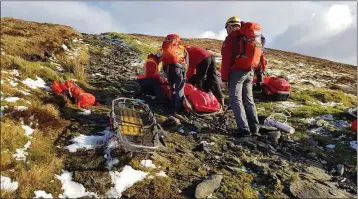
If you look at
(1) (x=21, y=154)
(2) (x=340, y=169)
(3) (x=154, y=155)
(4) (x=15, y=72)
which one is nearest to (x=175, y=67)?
(3) (x=154, y=155)

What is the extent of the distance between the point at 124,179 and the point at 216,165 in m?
1.91

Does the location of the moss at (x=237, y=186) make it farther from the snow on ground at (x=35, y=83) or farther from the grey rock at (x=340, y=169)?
the snow on ground at (x=35, y=83)

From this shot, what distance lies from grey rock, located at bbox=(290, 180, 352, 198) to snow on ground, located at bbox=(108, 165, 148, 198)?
2.66 m

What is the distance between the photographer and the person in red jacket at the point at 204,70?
35.9ft

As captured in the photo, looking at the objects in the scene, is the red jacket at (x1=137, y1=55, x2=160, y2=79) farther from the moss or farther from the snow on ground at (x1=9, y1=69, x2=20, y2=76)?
the moss

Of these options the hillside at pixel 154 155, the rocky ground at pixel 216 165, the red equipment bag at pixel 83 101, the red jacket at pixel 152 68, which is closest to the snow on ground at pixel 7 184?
the hillside at pixel 154 155

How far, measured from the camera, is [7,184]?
17.3 feet

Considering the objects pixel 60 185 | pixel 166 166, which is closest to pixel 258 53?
pixel 166 166

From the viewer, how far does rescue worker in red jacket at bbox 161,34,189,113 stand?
32.8 ft

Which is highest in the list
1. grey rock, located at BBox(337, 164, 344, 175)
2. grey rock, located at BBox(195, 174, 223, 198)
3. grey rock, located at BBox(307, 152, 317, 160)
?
grey rock, located at BBox(307, 152, 317, 160)

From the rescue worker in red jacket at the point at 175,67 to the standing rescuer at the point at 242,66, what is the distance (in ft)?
4.56

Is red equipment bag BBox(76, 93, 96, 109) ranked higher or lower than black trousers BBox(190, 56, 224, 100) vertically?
lower

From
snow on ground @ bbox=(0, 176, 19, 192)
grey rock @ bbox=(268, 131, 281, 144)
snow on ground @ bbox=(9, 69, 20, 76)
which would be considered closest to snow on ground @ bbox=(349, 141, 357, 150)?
grey rock @ bbox=(268, 131, 281, 144)

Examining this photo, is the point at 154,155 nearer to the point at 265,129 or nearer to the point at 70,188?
the point at 70,188
